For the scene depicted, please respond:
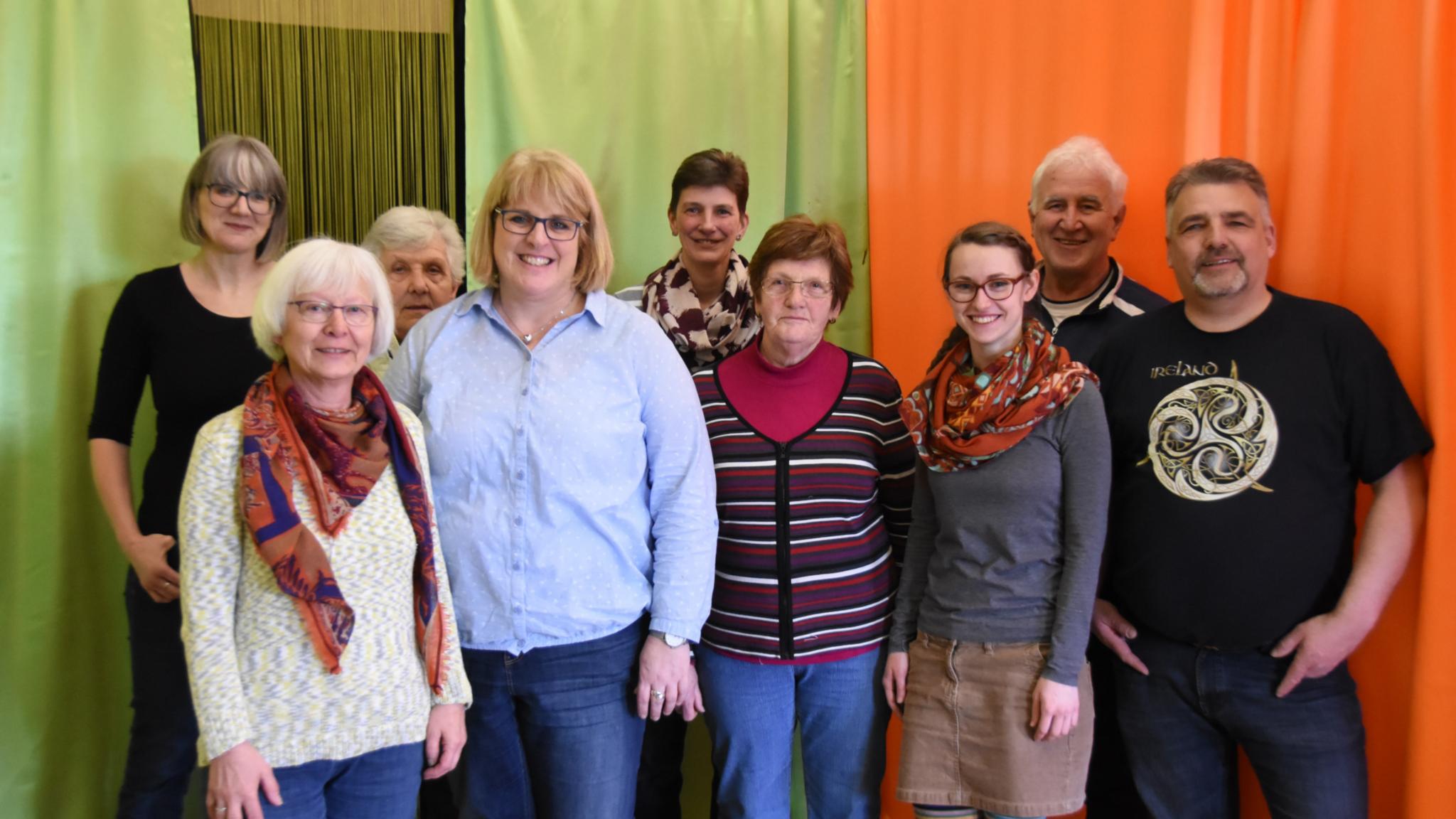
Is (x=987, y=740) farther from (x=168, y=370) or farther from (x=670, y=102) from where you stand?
(x=670, y=102)

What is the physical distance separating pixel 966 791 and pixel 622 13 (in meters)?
2.22

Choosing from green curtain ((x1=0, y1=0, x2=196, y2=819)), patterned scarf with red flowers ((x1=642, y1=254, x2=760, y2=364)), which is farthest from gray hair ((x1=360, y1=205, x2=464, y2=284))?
patterned scarf with red flowers ((x1=642, y1=254, x2=760, y2=364))

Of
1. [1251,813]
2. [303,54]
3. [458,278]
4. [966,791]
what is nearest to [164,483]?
[458,278]

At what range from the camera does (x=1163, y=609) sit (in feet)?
5.44

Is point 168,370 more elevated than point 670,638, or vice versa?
point 168,370

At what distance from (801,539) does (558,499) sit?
46 cm

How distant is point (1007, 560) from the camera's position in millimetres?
1601

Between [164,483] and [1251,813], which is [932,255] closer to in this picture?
[1251,813]

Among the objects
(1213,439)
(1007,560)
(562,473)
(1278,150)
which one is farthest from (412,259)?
Result: (1278,150)

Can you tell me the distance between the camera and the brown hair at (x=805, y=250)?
1732mm

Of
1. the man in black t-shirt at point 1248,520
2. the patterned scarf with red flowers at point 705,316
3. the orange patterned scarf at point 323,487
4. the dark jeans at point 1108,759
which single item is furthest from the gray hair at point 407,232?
the dark jeans at point 1108,759

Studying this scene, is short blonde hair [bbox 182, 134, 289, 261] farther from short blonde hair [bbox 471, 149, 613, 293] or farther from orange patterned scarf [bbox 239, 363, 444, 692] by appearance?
orange patterned scarf [bbox 239, 363, 444, 692]

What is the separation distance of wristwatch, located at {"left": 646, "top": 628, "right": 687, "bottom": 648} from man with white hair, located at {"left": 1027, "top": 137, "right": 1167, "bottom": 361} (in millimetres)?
1128

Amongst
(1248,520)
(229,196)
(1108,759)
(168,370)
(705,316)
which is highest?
(229,196)
